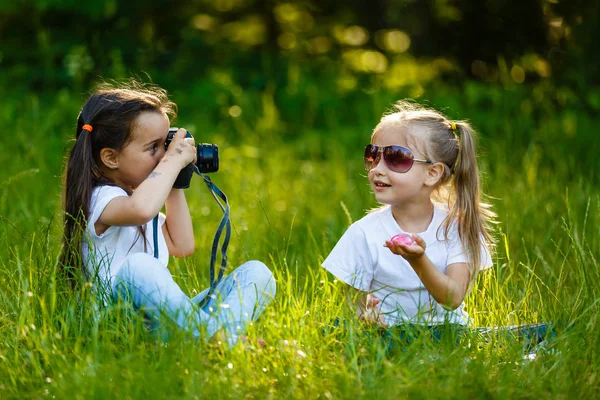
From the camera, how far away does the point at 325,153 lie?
6.54 m

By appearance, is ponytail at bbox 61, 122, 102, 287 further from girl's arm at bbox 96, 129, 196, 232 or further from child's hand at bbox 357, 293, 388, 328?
child's hand at bbox 357, 293, 388, 328

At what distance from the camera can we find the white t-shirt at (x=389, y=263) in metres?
3.02

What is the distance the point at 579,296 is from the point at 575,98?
170 inches

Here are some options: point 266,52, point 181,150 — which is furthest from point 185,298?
point 266,52

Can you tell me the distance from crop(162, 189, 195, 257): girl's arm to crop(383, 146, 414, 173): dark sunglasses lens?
83cm

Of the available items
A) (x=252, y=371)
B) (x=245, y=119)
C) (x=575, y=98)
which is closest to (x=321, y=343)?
(x=252, y=371)

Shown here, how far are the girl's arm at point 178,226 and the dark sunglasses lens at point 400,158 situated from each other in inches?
32.7

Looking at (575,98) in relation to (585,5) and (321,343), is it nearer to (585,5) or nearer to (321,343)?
(585,5)

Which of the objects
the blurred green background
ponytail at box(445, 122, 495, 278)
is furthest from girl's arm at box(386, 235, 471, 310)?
the blurred green background

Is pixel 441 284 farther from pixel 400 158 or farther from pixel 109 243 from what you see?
pixel 109 243

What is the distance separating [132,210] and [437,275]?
1044 millimetres

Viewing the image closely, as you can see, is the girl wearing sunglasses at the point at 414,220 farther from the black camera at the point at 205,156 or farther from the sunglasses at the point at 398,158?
the black camera at the point at 205,156

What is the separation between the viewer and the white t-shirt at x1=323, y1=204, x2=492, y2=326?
3.02 meters

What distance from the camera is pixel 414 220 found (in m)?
3.11
